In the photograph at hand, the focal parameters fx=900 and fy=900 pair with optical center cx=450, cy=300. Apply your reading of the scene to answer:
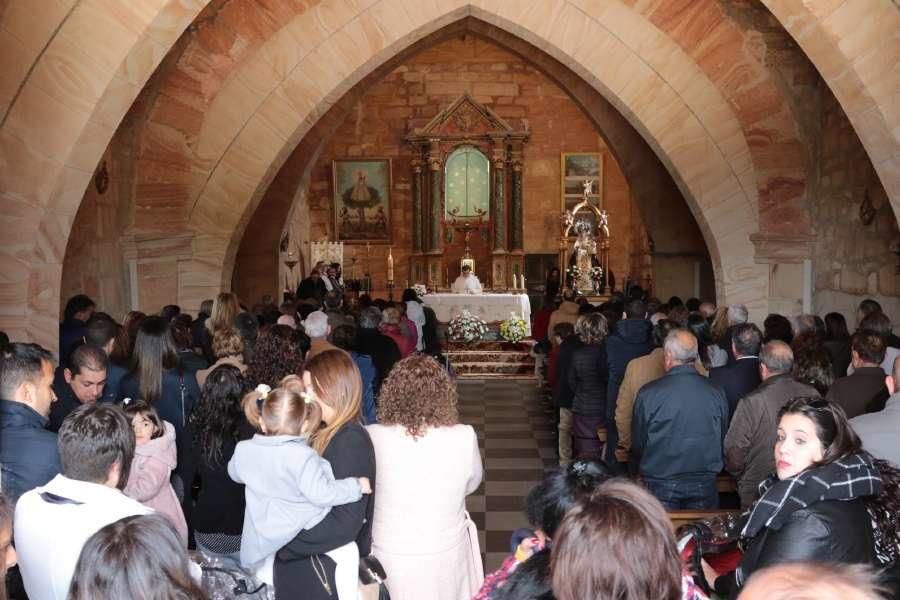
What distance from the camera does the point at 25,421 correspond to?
315 centimetres

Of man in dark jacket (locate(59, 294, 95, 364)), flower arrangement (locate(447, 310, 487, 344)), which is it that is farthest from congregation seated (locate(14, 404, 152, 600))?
flower arrangement (locate(447, 310, 487, 344))

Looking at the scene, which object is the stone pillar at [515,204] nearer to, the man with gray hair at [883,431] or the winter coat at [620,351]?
the winter coat at [620,351]

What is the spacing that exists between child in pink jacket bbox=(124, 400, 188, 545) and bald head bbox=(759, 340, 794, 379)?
2711 mm

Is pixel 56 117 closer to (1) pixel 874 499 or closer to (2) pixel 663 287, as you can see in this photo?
(1) pixel 874 499

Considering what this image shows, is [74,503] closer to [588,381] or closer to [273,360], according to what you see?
[273,360]

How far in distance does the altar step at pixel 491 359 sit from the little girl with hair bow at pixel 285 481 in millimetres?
9829

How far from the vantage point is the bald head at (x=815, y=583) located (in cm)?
128

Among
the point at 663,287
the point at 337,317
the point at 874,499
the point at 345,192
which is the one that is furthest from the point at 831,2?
the point at 345,192

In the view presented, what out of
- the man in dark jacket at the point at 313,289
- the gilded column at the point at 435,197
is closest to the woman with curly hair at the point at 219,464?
the man in dark jacket at the point at 313,289

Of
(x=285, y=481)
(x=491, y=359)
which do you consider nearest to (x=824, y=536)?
(x=285, y=481)

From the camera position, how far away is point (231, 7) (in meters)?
9.90

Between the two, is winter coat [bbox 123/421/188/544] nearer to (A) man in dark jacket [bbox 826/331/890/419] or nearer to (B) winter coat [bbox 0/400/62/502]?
(B) winter coat [bbox 0/400/62/502]

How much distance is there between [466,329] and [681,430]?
30.9 ft

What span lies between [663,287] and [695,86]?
411cm
